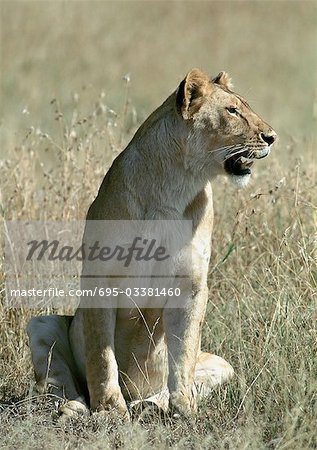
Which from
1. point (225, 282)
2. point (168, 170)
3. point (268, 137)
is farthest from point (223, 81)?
point (225, 282)

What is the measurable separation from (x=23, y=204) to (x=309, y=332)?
238 cm

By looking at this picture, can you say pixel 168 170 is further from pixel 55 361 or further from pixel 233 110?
pixel 55 361

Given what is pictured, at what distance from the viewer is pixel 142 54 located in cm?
1689

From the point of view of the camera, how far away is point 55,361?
19.5 feet

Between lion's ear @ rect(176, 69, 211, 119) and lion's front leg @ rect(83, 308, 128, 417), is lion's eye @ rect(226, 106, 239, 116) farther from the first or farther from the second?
lion's front leg @ rect(83, 308, 128, 417)

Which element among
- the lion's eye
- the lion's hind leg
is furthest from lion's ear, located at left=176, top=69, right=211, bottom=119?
the lion's hind leg

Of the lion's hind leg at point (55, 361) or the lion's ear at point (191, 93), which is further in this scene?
the lion's hind leg at point (55, 361)

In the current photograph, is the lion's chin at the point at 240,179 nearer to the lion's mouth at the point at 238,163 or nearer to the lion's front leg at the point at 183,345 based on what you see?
the lion's mouth at the point at 238,163

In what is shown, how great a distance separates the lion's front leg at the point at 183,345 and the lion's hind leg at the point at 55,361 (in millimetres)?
461

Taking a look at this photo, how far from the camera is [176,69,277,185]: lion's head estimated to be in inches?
222

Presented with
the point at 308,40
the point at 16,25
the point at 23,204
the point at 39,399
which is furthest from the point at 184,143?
the point at 308,40

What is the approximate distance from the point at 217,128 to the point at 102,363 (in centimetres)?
126

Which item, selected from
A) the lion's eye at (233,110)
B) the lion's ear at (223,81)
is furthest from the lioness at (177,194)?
the lion's ear at (223,81)

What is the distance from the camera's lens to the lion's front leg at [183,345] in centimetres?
564
